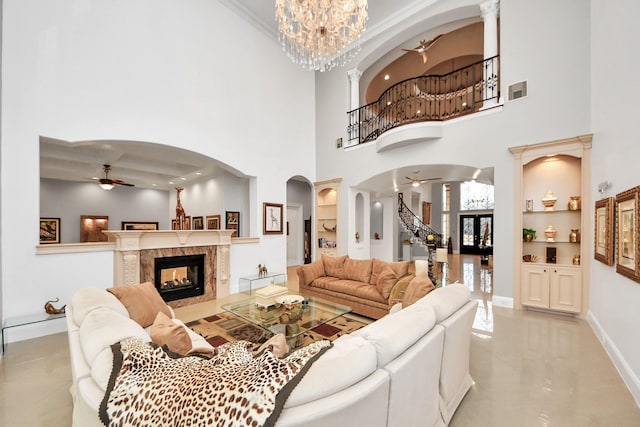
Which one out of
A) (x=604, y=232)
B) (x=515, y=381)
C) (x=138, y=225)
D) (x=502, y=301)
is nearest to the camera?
(x=515, y=381)

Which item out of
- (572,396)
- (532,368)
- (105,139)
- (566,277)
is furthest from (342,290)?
(105,139)

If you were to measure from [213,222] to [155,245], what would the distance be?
2.33m

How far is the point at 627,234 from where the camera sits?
100 inches

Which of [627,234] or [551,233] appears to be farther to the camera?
[551,233]

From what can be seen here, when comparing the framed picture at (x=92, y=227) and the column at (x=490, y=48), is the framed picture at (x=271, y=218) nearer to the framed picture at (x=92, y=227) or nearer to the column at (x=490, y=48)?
the column at (x=490, y=48)

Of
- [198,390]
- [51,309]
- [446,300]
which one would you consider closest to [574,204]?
[446,300]

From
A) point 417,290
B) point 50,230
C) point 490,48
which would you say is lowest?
point 417,290

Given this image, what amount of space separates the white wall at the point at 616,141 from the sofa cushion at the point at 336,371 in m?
2.67

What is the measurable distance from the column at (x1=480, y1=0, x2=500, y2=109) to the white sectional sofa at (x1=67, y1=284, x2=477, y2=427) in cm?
465

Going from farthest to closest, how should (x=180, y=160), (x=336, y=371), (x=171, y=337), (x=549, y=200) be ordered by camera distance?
(x=180, y=160) → (x=549, y=200) → (x=171, y=337) → (x=336, y=371)

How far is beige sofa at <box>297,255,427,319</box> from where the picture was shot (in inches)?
149

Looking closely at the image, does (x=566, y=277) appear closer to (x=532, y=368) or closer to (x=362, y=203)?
(x=532, y=368)

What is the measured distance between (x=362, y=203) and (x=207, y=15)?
5.49m

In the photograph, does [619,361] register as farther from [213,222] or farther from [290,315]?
[213,222]
